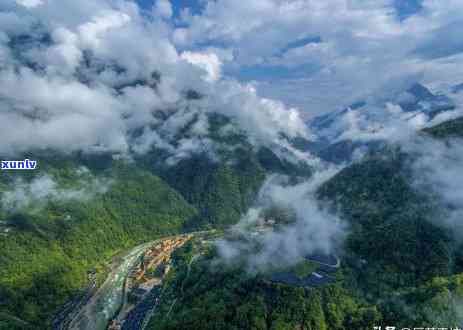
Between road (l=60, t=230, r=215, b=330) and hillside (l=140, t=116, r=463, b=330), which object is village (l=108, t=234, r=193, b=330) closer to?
road (l=60, t=230, r=215, b=330)

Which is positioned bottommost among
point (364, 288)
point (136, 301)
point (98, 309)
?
point (98, 309)

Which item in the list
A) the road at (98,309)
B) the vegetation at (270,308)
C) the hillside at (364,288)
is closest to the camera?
the vegetation at (270,308)

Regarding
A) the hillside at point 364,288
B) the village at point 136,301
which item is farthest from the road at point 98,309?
the hillside at point 364,288

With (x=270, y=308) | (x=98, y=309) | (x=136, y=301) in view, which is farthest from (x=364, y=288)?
(x=98, y=309)

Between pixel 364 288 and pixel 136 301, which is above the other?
pixel 364 288

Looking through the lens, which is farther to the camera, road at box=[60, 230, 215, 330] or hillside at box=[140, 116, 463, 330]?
road at box=[60, 230, 215, 330]

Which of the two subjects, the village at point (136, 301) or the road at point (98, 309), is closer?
the village at point (136, 301)

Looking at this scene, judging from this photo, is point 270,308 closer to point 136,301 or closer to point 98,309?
point 136,301

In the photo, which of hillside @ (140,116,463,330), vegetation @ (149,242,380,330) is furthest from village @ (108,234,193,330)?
vegetation @ (149,242,380,330)

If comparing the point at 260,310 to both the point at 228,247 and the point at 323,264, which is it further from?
the point at 228,247

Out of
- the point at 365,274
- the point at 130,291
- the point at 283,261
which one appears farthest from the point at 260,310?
the point at 130,291

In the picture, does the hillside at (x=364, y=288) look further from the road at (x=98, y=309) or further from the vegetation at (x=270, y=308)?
the road at (x=98, y=309)
